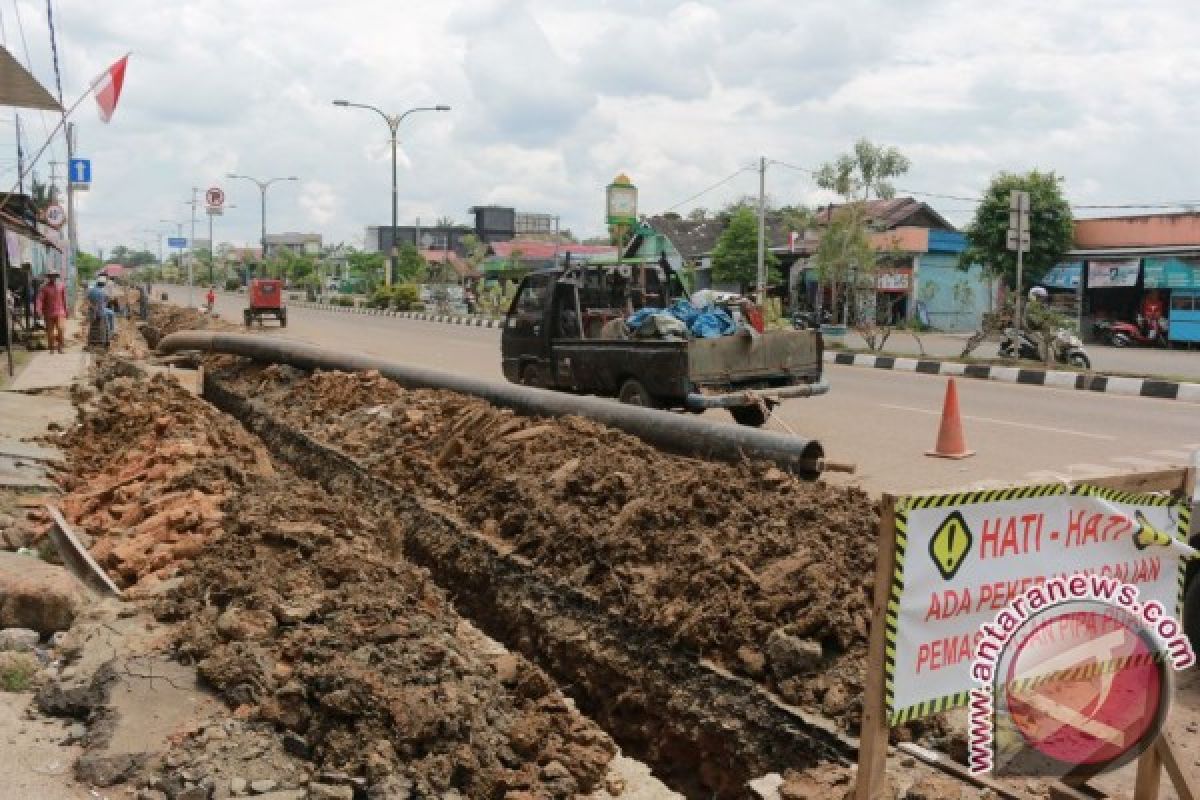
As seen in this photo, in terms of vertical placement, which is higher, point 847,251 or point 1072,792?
Result: point 847,251

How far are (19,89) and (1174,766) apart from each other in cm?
1282

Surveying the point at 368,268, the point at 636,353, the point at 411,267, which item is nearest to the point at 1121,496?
the point at 636,353

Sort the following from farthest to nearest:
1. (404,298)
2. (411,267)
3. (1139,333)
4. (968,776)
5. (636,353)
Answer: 1. (411,267)
2. (404,298)
3. (1139,333)
4. (636,353)
5. (968,776)

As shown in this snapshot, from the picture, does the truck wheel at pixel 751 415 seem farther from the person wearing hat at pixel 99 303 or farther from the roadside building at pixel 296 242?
the roadside building at pixel 296 242

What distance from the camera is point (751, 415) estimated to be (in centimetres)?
1134

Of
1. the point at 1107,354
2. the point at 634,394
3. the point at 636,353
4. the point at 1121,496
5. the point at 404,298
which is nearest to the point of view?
the point at 1121,496

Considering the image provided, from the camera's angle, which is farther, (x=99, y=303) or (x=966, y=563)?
(x=99, y=303)

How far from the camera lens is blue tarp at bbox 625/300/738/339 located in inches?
443

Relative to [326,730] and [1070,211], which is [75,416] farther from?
[1070,211]

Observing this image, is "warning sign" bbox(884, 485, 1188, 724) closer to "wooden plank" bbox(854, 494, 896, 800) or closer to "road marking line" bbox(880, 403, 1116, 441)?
"wooden plank" bbox(854, 494, 896, 800)

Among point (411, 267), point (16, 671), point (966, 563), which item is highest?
point (411, 267)

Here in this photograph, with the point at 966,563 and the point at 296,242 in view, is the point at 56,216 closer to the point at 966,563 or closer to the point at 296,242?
the point at 966,563

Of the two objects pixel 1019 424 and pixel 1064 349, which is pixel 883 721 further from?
pixel 1064 349

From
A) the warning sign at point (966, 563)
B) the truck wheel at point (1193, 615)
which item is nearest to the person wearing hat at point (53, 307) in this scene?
the truck wheel at point (1193, 615)
